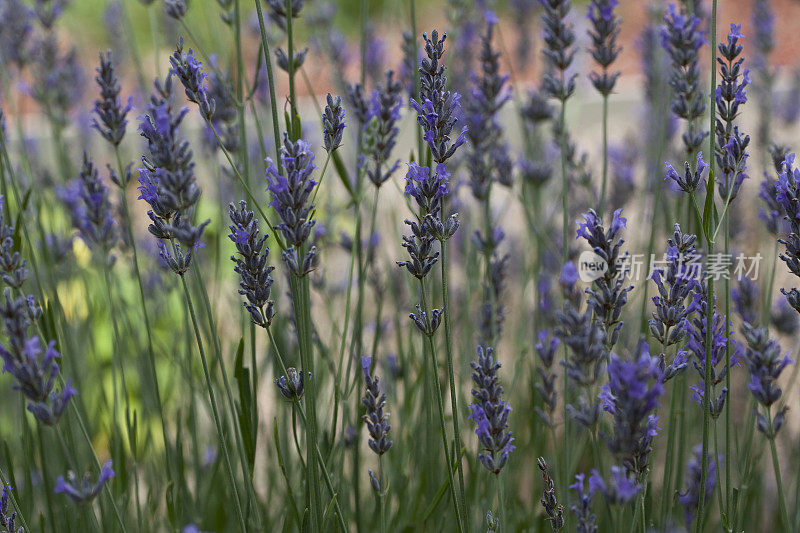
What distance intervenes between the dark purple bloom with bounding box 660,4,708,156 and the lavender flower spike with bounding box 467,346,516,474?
30.0 inches

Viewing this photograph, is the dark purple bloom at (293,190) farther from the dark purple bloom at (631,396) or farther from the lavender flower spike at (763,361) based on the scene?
the lavender flower spike at (763,361)

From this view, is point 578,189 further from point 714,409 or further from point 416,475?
point 714,409

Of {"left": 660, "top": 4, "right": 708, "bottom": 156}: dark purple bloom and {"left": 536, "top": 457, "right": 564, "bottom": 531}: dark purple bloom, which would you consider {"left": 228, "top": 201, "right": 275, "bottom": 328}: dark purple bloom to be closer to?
{"left": 536, "top": 457, "right": 564, "bottom": 531}: dark purple bloom

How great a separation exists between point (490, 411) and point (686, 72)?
2.95ft

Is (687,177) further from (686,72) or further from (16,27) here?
(16,27)

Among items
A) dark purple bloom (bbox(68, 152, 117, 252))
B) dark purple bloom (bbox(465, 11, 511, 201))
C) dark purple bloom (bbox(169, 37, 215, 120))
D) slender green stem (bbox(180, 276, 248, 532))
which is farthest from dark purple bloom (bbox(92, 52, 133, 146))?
dark purple bloom (bbox(465, 11, 511, 201))

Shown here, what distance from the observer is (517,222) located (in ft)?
16.7

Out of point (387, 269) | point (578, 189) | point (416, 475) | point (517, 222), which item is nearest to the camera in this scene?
point (416, 475)

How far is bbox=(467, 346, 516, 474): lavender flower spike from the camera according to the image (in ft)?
3.67

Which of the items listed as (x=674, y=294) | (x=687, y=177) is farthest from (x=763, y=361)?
(x=687, y=177)

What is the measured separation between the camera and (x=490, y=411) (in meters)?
1.12

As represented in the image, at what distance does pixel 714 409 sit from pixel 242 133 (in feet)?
3.26

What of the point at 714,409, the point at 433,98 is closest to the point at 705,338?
the point at 714,409

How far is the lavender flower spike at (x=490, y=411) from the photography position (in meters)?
1.12
